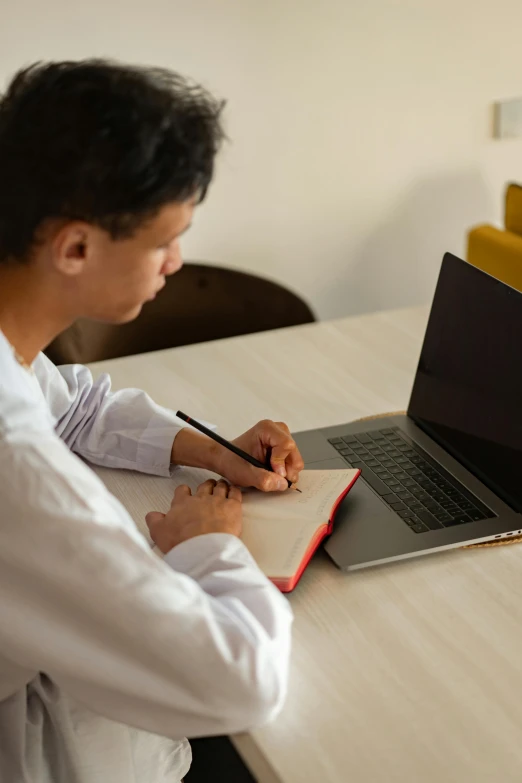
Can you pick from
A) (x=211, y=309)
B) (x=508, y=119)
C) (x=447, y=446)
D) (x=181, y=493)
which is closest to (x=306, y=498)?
(x=181, y=493)

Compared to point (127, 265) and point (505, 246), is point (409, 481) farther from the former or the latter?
point (505, 246)

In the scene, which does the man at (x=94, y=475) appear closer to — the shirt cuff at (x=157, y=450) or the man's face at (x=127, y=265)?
the man's face at (x=127, y=265)

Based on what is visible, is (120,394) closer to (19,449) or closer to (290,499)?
(290,499)

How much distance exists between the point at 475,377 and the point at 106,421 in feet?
1.74

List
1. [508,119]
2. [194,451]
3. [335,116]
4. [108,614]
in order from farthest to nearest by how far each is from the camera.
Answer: [508,119], [335,116], [194,451], [108,614]

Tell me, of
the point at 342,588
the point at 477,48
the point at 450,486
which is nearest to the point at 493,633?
the point at 342,588

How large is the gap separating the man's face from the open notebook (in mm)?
323

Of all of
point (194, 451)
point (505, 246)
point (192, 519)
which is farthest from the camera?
point (505, 246)

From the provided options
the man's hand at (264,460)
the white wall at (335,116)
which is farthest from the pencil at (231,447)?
the white wall at (335,116)

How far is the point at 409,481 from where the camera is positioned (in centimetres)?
125

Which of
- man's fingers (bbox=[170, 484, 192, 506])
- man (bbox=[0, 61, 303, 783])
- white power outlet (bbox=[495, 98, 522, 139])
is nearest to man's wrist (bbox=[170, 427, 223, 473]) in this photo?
man's fingers (bbox=[170, 484, 192, 506])

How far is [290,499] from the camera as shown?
1.18 meters

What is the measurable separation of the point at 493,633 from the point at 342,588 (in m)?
0.17

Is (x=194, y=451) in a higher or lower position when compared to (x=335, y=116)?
lower
